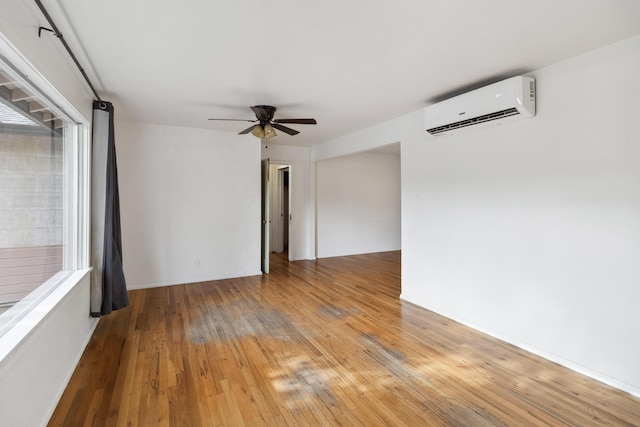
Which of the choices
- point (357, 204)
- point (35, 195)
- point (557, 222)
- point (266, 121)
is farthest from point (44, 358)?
point (357, 204)

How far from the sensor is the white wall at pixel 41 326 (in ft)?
5.00

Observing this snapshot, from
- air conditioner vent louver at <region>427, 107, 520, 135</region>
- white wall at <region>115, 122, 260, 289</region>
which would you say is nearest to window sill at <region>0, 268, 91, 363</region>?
white wall at <region>115, 122, 260, 289</region>

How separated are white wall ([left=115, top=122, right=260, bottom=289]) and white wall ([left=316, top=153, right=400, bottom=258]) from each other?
207cm

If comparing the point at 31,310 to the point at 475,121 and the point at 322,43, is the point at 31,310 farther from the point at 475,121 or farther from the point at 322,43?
the point at 475,121

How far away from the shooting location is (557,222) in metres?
2.64

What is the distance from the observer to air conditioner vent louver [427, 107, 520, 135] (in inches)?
110

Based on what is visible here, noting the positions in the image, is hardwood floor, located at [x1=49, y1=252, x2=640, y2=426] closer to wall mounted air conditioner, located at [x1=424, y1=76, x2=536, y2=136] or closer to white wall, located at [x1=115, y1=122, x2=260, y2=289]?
white wall, located at [x1=115, y1=122, x2=260, y2=289]

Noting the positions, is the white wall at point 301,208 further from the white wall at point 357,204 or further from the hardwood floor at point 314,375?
the hardwood floor at point 314,375

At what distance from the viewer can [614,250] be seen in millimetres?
2309

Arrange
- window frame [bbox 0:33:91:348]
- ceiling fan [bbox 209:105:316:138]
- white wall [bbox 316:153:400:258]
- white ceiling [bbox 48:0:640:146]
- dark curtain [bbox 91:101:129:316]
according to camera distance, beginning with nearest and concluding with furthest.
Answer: window frame [bbox 0:33:91:348], white ceiling [bbox 48:0:640:146], dark curtain [bbox 91:101:129:316], ceiling fan [bbox 209:105:316:138], white wall [bbox 316:153:400:258]

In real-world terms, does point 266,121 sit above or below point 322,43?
below

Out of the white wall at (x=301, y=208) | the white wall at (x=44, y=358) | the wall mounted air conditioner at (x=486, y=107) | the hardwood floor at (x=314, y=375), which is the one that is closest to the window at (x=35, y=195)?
the white wall at (x=44, y=358)

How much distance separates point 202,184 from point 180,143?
0.73m

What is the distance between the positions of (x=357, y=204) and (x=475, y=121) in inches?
183
